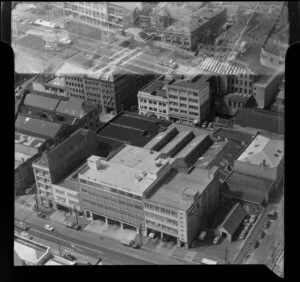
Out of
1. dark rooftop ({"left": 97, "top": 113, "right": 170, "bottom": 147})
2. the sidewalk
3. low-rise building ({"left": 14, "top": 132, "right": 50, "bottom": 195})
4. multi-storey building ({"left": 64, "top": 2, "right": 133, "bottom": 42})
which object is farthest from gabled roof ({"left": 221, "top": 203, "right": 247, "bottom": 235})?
multi-storey building ({"left": 64, "top": 2, "right": 133, "bottom": 42})

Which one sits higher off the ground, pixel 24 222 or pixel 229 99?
pixel 229 99

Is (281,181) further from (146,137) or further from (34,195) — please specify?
(34,195)

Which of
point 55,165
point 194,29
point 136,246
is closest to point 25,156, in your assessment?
point 55,165

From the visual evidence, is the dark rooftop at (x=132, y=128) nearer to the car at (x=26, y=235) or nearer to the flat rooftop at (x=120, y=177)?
the flat rooftop at (x=120, y=177)
